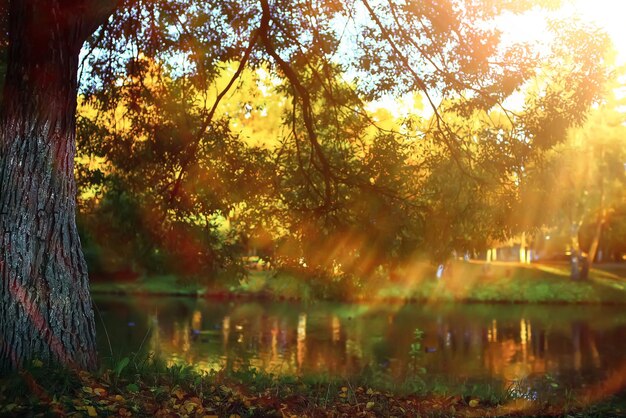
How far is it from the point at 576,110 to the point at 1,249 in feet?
28.5

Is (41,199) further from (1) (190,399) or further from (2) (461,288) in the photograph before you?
(2) (461,288)

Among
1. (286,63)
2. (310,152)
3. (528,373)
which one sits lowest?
(528,373)

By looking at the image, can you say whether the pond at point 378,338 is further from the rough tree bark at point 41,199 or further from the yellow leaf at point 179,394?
the yellow leaf at point 179,394

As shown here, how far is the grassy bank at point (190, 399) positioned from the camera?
5.72m

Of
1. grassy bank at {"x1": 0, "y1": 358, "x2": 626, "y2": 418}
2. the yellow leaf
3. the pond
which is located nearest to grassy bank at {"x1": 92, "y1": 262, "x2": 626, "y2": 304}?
the pond

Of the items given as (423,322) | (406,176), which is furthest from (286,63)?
(423,322)

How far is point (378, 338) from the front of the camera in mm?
24391

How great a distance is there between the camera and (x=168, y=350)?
64.3ft

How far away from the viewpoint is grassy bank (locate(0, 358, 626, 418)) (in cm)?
572

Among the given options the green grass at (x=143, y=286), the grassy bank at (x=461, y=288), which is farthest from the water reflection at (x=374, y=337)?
the green grass at (x=143, y=286)

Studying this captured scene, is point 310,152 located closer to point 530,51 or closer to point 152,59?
point 152,59

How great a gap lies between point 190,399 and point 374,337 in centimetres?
1873

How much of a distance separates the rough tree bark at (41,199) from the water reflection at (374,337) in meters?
5.84

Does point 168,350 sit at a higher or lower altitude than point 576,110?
lower
